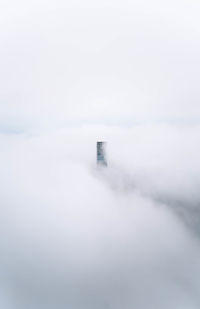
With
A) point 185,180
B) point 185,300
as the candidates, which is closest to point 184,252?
point 185,300

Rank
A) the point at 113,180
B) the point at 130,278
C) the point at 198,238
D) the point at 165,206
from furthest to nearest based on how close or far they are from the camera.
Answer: the point at 113,180 < the point at 165,206 < the point at 198,238 < the point at 130,278

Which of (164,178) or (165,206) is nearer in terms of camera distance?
(165,206)

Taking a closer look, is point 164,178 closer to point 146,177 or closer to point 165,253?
point 146,177

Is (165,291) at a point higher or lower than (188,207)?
lower

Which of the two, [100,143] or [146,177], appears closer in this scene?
[100,143]

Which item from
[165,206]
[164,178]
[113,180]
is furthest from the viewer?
[164,178]

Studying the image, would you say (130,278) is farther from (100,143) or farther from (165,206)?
(100,143)

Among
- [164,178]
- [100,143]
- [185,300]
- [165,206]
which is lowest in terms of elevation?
[185,300]

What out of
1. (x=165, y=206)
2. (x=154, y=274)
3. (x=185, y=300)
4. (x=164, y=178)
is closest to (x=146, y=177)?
(x=164, y=178)

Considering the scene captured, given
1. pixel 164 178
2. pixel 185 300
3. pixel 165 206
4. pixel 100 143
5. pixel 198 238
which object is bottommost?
pixel 185 300
